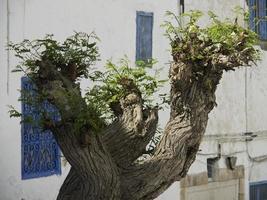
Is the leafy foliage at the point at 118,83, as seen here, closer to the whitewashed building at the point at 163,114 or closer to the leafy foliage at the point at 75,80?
the leafy foliage at the point at 75,80

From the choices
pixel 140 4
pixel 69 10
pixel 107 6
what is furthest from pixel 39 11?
pixel 140 4

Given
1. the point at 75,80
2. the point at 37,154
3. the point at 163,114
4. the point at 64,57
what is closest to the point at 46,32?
the point at 37,154

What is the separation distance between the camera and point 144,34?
994cm

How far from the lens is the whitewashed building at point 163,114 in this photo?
798 cm

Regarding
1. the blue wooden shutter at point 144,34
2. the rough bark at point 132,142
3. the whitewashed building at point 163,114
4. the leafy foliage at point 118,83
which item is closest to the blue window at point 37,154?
the whitewashed building at point 163,114

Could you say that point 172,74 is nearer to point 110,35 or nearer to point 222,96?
point 110,35

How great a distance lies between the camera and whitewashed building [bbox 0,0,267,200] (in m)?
7.98

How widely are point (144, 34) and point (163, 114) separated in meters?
1.36

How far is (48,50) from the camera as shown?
438 centimetres

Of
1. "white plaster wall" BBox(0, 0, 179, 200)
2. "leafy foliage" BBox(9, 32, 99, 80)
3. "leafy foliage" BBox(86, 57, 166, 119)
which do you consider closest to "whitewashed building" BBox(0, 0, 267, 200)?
"white plaster wall" BBox(0, 0, 179, 200)

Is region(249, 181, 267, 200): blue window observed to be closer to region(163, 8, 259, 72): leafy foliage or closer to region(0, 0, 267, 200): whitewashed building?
region(0, 0, 267, 200): whitewashed building

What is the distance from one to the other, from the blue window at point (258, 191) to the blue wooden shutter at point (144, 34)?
4163mm

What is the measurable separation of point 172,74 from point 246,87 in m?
7.72

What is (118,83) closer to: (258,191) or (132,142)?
(132,142)
